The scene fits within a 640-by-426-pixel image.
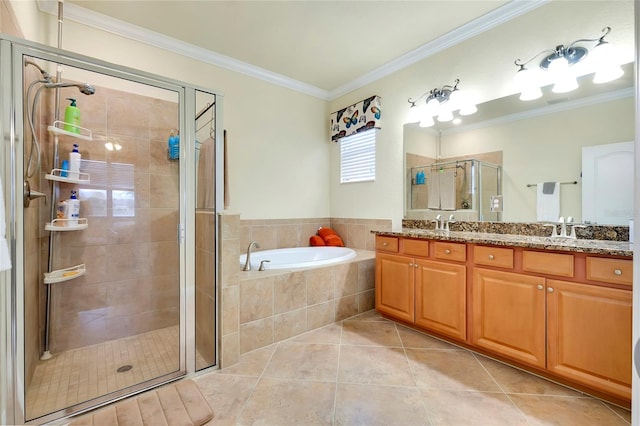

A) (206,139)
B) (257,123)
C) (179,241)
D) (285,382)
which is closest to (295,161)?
(257,123)

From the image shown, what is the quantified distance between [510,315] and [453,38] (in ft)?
7.83

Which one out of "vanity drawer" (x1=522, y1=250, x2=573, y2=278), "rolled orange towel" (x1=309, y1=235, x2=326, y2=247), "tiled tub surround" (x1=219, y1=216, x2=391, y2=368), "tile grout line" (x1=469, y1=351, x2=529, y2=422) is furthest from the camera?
"rolled orange towel" (x1=309, y1=235, x2=326, y2=247)

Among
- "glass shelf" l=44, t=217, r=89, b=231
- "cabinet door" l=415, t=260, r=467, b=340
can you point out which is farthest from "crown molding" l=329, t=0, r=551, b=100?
"glass shelf" l=44, t=217, r=89, b=231

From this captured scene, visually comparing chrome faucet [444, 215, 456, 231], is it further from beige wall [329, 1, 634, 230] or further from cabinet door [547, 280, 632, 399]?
cabinet door [547, 280, 632, 399]

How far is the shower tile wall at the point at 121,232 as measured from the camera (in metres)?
2.08

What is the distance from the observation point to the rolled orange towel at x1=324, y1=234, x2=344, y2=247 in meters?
3.59

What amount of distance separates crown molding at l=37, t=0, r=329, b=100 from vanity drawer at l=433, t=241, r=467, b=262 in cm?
261

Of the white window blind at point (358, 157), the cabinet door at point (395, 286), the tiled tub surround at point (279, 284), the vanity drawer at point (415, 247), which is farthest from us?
the white window blind at point (358, 157)

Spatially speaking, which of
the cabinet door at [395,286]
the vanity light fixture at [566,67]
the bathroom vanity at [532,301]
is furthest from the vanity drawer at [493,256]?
the vanity light fixture at [566,67]

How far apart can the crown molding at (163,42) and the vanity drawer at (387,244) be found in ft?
7.32

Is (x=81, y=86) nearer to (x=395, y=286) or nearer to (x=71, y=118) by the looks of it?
(x=71, y=118)

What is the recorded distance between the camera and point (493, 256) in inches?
74.9

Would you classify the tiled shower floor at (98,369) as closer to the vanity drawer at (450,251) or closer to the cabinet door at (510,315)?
the vanity drawer at (450,251)

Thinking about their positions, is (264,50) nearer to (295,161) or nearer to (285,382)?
(295,161)
